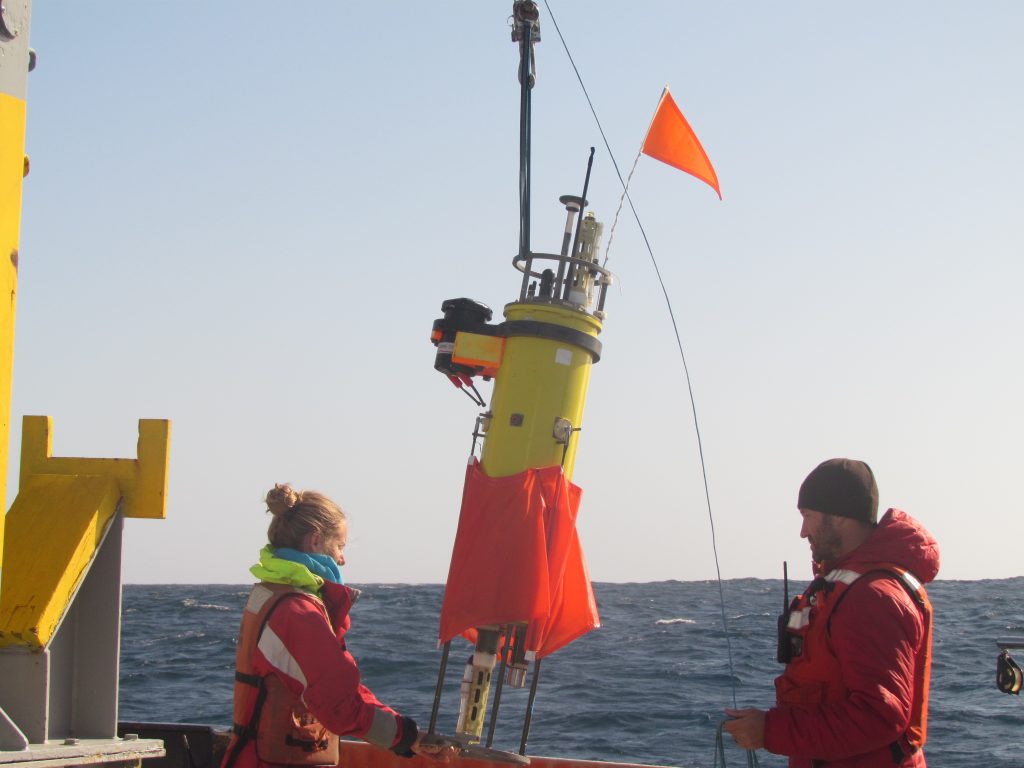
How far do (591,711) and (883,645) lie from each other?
10300 mm

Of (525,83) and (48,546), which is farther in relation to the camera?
(525,83)

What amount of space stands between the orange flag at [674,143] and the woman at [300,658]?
2.86 metres

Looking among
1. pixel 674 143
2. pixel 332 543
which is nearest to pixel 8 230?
pixel 332 543

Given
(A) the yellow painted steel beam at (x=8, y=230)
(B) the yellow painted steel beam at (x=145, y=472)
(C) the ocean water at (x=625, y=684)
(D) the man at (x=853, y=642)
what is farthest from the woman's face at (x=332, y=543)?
(C) the ocean water at (x=625, y=684)

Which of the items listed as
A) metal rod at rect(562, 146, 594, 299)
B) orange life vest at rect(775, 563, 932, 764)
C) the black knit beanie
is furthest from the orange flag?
orange life vest at rect(775, 563, 932, 764)

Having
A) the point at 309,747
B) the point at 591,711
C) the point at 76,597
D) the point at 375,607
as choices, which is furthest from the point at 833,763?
the point at 375,607

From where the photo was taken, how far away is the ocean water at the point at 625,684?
38.4 ft

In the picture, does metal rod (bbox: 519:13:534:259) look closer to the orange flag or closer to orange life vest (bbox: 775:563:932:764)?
the orange flag

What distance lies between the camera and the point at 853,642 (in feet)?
11.5

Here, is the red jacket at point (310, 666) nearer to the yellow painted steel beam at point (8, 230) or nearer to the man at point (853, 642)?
the yellow painted steel beam at point (8, 230)

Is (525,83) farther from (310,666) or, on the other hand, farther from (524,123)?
(310,666)

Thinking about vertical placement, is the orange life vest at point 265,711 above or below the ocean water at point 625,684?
above

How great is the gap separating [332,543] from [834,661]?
6.43ft

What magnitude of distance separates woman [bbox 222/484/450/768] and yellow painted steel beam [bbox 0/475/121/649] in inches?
25.9
